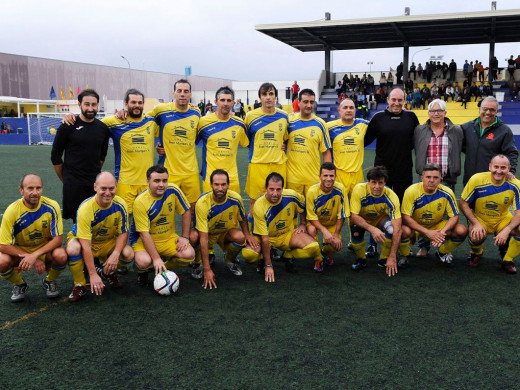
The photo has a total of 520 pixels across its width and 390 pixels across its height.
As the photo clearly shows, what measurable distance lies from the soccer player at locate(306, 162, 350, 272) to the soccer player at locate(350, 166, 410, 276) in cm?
12

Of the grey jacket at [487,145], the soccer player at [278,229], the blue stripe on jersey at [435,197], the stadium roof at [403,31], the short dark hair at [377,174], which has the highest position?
the stadium roof at [403,31]

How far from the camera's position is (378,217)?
4.74 m

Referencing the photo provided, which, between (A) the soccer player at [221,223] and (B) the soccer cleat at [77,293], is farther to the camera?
(A) the soccer player at [221,223]

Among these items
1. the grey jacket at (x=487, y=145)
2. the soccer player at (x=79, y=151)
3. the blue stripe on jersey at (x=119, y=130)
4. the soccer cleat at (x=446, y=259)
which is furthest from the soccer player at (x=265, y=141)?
the grey jacket at (x=487, y=145)

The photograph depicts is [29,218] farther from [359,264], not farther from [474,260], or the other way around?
[474,260]

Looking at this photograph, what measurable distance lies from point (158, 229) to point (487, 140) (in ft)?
11.1

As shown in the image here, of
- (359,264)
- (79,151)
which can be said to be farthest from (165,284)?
(359,264)

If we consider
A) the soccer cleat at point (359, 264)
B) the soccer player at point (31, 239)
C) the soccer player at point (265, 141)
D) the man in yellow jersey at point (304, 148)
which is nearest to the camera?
the soccer player at point (31, 239)

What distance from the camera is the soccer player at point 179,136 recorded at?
476 centimetres

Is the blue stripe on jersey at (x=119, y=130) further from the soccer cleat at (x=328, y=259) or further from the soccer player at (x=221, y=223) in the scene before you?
the soccer cleat at (x=328, y=259)

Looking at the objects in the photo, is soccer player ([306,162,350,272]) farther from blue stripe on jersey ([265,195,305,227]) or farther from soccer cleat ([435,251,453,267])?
soccer cleat ([435,251,453,267])

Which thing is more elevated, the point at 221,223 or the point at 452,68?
the point at 452,68

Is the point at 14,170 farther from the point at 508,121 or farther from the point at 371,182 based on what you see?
the point at 508,121

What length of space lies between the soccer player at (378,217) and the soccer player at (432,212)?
152 millimetres
